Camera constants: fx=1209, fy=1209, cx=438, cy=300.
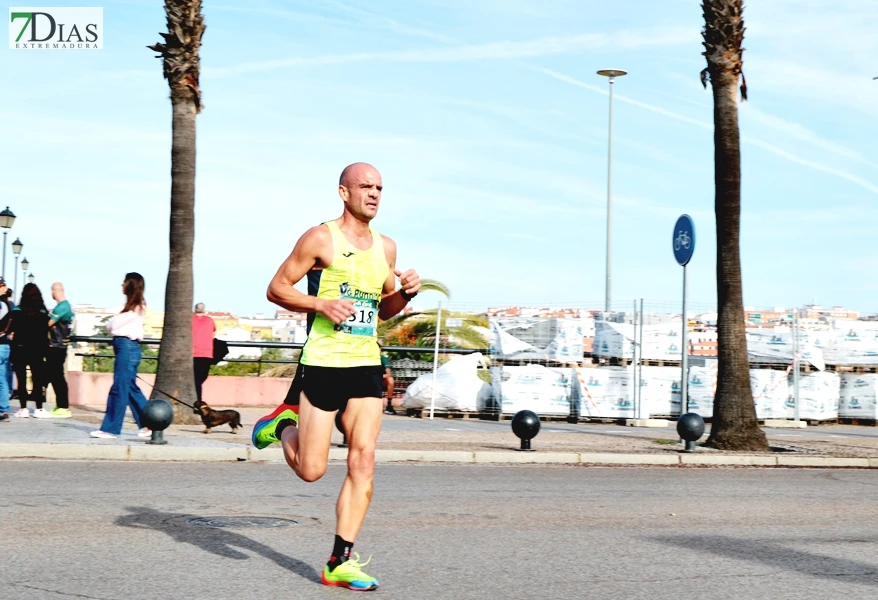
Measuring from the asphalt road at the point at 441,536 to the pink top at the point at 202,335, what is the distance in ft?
21.3

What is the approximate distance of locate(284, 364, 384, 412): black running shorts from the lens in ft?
19.5

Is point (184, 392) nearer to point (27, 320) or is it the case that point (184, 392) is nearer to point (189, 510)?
point (27, 320)

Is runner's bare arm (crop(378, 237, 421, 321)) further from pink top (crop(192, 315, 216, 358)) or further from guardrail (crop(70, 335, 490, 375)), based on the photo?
guardrail (crop(70, 335, 490, 375))

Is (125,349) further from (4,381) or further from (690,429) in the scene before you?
(690,429)

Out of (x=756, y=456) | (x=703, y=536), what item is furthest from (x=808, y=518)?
(x=756, y=456)

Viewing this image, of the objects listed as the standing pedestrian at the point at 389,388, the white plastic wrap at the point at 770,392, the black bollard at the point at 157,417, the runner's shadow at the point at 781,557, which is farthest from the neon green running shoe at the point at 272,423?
the white plastic wrap at the point at 770,392

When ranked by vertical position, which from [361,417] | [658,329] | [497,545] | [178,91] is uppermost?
[178,91]

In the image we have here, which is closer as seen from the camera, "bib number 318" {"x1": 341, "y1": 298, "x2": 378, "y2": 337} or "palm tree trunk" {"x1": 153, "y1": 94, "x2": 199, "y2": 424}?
"bib number 318" {"x1": 341, "y1": 298, "x2": 378, "y2": 337}

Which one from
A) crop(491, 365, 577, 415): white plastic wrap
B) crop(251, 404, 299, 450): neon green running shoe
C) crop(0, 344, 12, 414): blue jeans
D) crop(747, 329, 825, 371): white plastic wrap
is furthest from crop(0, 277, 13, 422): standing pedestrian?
crop(747, 329, 825, 371): white plastic wrap

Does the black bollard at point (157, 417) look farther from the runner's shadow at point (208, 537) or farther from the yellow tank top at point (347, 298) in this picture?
the yellow tank top at point (347, 298)

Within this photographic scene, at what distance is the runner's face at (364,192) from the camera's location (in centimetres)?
604

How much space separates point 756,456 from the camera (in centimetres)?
1477

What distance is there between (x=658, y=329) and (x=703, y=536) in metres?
14.5

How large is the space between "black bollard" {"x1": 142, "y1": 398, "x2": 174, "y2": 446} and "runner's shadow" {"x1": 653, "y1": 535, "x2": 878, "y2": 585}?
22.1 feet
